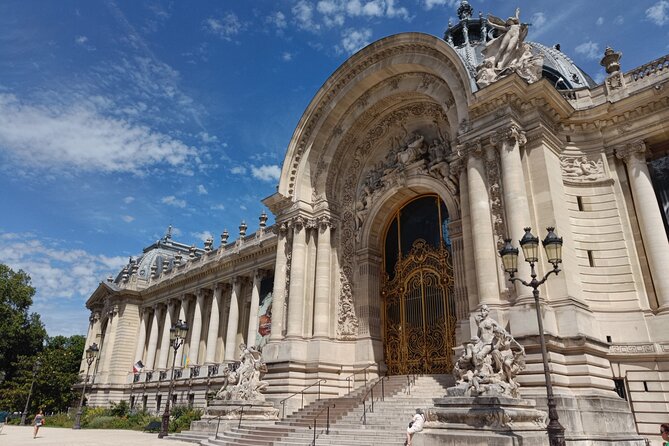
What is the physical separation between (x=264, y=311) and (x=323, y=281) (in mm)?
10696

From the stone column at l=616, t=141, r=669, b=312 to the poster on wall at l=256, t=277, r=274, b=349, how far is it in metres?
20.0

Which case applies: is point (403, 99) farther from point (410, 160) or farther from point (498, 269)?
point (498, 269)

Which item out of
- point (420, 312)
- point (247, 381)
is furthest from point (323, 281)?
point (247, 381)

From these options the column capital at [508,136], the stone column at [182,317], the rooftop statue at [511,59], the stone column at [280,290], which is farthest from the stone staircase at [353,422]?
the stone column at [182,317]

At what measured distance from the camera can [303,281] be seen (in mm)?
21703

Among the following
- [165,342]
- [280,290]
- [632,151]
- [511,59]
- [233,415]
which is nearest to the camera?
[632,151]

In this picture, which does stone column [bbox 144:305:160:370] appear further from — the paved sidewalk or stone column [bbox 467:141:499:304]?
stone column [bbox 467:141:499:304]

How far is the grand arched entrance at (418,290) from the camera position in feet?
61.8

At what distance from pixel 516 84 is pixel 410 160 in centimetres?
619

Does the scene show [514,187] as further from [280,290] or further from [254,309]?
[254,309]

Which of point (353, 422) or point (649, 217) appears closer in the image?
point (353, 422)

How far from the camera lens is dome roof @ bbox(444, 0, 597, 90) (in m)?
21.0

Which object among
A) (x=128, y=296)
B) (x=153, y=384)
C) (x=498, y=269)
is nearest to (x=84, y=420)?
(x=153, y=384)

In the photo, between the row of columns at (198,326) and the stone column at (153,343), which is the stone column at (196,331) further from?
the stone column at (153,343)
